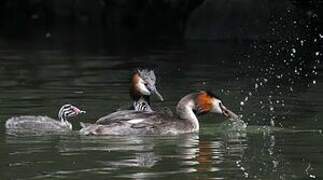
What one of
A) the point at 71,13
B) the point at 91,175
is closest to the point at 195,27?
the point at 71,13

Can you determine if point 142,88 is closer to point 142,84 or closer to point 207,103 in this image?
point 142,84

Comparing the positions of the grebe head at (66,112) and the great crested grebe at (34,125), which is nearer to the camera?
the great crested grebe at (34,125)

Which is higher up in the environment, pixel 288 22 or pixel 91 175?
pixel 288 22

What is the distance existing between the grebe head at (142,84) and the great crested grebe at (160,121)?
807 mm

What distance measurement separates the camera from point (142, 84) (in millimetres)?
14234

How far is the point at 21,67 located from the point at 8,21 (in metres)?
24.0

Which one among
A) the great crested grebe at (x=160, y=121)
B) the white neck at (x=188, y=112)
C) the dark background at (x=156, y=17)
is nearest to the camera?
the great crested grebe at (x=160, y=121)

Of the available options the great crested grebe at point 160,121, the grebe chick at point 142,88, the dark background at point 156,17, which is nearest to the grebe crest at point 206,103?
the great crested grebe at point 160,121

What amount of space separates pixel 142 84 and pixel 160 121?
1330 millimetres

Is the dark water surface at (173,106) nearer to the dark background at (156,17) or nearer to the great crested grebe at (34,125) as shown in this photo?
the great crested grebe at (34,125)

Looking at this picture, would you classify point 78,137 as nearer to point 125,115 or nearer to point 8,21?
point 125,115

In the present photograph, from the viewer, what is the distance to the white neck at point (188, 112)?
522 inches

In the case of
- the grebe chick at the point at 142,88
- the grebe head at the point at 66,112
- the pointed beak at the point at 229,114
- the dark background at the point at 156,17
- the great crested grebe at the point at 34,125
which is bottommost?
the great crested grebe at the point at 34,125

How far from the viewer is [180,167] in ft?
34.1
